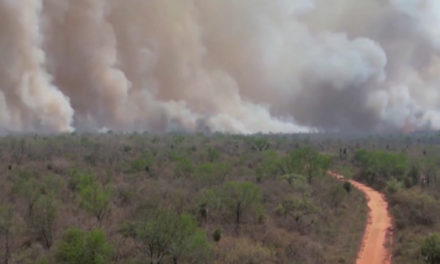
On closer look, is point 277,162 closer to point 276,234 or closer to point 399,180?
point 399,180

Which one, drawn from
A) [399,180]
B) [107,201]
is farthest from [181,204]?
[399,180]

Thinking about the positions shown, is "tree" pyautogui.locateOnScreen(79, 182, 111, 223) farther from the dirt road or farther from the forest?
the dirt road

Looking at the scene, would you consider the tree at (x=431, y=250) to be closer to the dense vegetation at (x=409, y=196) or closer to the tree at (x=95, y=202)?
the dense vegetation at (x=409, y=196)

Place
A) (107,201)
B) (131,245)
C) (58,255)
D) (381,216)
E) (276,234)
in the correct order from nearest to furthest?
(58,255) < (131,245) < (276,234) < (107,201) < (381,216)

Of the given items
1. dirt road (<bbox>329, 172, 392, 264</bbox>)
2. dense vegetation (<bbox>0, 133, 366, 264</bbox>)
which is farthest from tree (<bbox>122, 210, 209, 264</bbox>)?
dirt road (<bbox>329, 172, 392, 264</bbox>)

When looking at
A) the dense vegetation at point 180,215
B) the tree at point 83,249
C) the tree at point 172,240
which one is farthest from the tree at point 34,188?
the tree at point 172,240

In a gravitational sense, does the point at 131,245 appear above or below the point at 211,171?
below

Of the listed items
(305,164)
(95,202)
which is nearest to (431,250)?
(95,202)

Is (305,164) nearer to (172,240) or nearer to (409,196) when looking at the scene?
(409,196)
